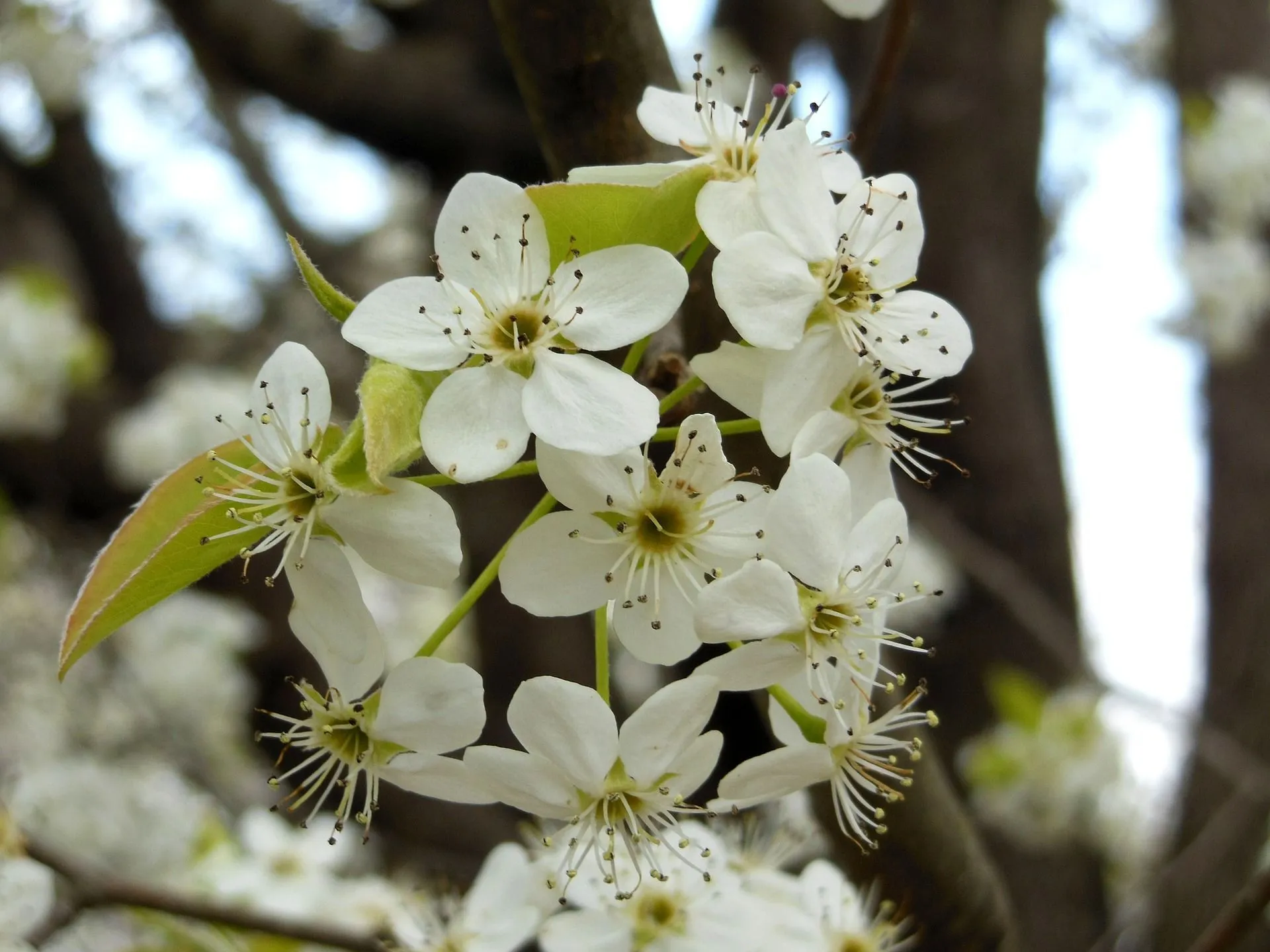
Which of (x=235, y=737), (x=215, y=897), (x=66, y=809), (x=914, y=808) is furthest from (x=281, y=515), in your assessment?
(x=235, y=737)

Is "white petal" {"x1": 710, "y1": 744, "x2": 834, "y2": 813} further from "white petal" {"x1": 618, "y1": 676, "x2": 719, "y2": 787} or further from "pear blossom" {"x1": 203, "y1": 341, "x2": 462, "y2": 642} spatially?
"pear blossom" {"x1": 203, "y1": 341, "x2": 462, "y2": 642}

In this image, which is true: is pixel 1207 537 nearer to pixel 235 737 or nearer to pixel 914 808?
pixel 914 808

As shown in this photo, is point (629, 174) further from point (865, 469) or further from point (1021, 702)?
point (1021, 702)

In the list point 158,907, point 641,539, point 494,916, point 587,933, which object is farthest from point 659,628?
point 158,907

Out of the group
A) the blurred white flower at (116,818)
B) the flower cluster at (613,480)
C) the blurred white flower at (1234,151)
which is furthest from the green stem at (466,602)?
the blurred white flower at (1234,151)

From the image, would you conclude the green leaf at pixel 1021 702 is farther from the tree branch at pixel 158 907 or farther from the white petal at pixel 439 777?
the white petal at pixel 439 777
